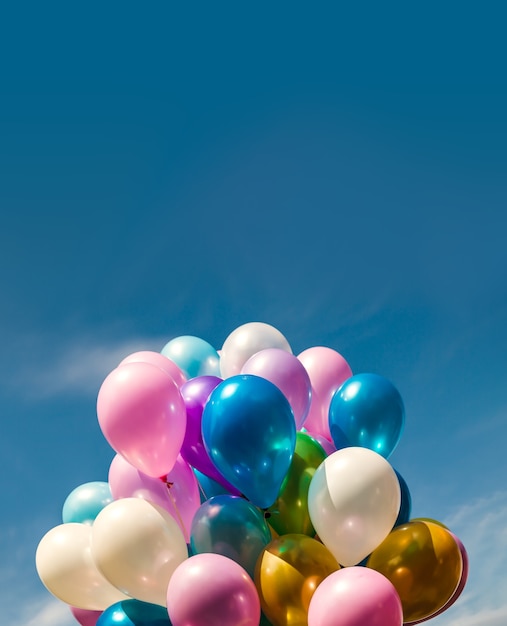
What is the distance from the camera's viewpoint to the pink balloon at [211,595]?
398 cm

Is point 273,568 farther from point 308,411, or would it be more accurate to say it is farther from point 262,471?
point 308,411

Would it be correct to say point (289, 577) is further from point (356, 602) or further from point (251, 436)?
point (251, 436)

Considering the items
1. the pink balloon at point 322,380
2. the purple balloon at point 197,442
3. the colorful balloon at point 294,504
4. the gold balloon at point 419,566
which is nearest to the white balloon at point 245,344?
the pink balloon at point 322,380

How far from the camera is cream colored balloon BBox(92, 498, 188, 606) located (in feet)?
14.1

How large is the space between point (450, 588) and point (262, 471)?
152cm

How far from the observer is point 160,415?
4668 millimetres

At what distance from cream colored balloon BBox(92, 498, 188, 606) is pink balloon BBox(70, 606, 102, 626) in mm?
1000

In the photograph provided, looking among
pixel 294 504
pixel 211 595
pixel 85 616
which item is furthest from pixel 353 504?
pixel 85 616

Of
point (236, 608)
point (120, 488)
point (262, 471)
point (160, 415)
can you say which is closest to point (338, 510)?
point (262, 471)

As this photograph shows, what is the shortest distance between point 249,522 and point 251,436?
625mm

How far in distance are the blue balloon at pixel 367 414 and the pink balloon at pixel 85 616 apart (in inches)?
→ 89.2

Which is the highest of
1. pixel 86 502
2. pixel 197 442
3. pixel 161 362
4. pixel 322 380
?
pixel 161 362

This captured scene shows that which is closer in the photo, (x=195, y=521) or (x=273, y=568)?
(x=273, y=568)

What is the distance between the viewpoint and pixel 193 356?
20.0 ft
